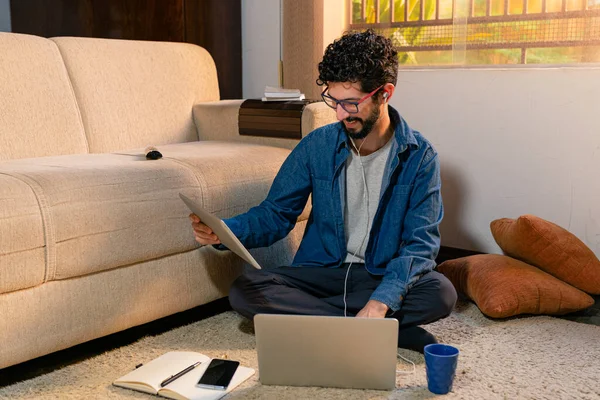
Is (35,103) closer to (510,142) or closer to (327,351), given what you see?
(327,351)

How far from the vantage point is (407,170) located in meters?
2.21

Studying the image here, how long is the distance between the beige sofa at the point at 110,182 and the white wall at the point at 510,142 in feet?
2.34

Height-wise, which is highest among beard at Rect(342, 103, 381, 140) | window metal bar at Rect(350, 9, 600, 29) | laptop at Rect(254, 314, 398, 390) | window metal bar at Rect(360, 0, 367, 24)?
window metal bar at Rect(360, 0, 367, 24)

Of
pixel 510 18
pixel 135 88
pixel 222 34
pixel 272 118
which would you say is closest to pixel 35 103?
pixel 135 88

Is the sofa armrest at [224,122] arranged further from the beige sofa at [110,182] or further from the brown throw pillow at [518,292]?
the brown throw pillow at [518,292]

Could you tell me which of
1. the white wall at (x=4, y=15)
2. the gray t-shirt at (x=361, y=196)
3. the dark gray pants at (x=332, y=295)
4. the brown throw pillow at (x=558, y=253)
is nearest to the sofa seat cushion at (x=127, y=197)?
the dark gray pants at (x=332, y=295)

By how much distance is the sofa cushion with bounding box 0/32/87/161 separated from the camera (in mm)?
2542

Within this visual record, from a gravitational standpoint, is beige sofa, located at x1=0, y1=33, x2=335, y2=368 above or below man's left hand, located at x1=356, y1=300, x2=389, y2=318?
above

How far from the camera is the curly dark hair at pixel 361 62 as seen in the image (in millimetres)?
2082

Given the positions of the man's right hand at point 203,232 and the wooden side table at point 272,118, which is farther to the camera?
the wooden side table at point 272,118

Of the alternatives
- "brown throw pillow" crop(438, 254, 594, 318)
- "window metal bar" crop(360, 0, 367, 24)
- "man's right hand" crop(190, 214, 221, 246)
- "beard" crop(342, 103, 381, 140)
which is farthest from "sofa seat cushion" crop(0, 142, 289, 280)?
"window metal bar" crop(360, 0, 367, 24)

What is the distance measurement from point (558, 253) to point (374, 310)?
0.96 metres

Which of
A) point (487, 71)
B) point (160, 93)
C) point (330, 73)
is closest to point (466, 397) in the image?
point (330, 73)

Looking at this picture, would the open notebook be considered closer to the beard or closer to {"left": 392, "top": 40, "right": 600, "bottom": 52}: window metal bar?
the beard
